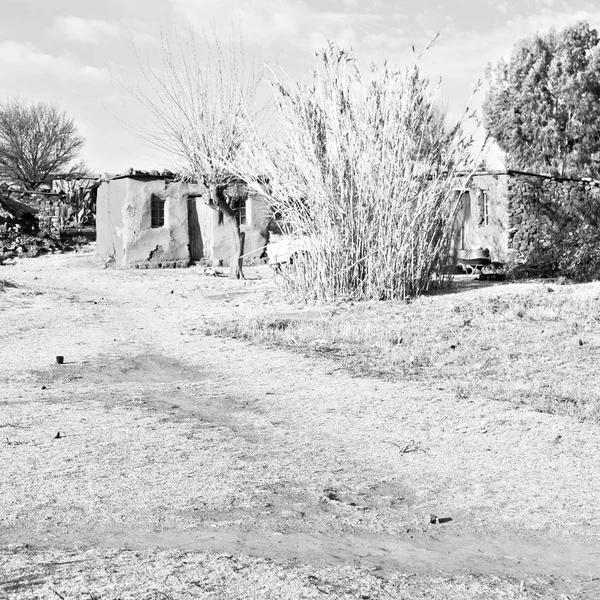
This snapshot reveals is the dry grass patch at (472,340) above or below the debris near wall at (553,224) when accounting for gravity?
below

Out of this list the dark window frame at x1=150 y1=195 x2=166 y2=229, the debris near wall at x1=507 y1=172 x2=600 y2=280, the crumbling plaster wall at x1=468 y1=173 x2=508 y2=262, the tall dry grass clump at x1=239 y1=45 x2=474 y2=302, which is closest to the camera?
the tall dry grass clump at x1=239 y1=45 x2=474 y2=302

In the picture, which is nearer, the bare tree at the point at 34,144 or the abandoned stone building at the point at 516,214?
the abandoned stone building at the point at 516,214

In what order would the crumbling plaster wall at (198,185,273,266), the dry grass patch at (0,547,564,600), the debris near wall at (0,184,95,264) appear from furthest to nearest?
1. the debris near wall at (0,184,95,264)
2. the crumbling plaster wall at (198,185,273,266)
3. the dry grass patch at (0,547,564,600)

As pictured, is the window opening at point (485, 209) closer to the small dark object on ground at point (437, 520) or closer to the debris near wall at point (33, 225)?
the debris near wall at point (33, 225)

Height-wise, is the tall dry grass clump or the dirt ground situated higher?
the tall dry grass clump

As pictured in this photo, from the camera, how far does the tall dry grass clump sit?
11.6 meters

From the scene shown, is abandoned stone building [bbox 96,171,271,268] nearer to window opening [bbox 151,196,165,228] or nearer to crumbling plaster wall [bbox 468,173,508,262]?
window opening [bbox 151,196,165,228]

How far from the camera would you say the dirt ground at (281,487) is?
2975 millimetres

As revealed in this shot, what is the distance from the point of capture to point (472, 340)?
27.0 ft

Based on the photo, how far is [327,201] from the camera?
38.2ft

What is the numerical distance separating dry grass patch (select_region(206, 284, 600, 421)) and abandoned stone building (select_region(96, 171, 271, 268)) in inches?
423

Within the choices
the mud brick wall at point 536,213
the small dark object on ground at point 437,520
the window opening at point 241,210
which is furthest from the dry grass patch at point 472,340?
the window opening at point 241,210

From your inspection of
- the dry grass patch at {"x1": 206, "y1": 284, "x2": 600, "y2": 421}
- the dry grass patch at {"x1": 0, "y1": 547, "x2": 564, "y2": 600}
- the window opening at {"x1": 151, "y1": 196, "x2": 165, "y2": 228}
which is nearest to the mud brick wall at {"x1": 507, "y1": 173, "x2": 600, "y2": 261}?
the window opening at {"x1": 151, "y1": 196, "x2": 165, "y2": 228}

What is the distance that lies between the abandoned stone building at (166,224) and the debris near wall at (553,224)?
576cm
